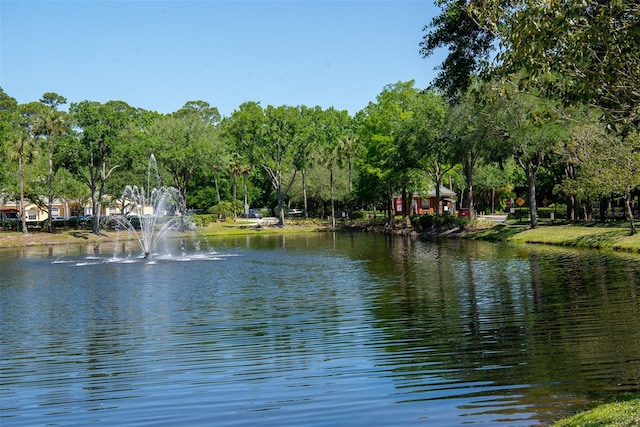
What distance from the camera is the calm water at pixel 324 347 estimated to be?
11.3 meters

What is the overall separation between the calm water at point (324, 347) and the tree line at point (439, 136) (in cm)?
516

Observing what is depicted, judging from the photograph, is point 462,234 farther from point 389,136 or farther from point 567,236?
point 389,136

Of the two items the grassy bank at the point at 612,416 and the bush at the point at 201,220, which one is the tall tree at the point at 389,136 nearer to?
the bush at the point at 201,220

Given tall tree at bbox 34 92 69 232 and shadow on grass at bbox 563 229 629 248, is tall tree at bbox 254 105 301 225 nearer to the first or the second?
tall tree at bbox 34 92 69 232

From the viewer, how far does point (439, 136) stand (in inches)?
2462

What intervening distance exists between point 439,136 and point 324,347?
48.8 metres

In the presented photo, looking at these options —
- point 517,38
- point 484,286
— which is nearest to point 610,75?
point 517,38

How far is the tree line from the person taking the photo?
504 inches

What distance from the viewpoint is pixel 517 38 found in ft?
40.3

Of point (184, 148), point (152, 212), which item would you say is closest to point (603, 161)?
point (152, 212)

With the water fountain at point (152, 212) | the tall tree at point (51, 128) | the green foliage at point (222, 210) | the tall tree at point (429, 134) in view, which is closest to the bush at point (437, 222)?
the tall tree at point (429, 134)

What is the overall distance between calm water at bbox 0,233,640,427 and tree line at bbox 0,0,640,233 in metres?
5.16

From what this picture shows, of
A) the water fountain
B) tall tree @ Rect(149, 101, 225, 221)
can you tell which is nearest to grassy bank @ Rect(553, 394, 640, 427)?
the water fountain

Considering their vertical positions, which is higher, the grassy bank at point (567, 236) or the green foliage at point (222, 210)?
the green foliage at point (222, 210)
